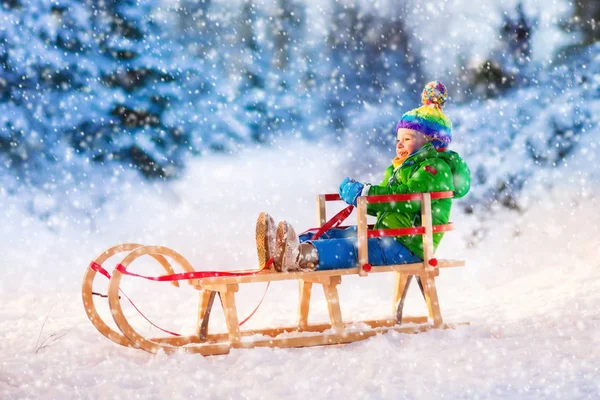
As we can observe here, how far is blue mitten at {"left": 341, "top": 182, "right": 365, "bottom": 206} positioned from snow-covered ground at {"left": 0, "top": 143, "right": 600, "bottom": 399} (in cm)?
88

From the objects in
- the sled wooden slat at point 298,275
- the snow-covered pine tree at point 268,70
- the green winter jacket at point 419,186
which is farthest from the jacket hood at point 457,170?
the snow-covered pine tree at point 268,70

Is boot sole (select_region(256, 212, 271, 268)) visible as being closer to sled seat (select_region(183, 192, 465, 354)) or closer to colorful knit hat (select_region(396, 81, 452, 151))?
sled seat (select_region(183, 192, 465, 354))

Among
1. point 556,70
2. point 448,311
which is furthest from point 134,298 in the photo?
point 556,70

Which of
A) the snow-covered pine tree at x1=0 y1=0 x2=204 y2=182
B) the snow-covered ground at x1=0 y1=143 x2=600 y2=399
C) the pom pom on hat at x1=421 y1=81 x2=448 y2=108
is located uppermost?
the snow-covered pine tree at x1=0 y1=0 x2=204 y2=182

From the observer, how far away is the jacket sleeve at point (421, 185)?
4.52 metres

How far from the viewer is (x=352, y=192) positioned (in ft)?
14.7

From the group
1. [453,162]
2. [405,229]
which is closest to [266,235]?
[405,229]

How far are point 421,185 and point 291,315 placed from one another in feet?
6.66

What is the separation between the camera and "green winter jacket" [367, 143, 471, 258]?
14.9 feet

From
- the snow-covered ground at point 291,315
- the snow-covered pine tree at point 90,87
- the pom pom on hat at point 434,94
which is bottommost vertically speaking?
the snow-covered ground at point 291,315

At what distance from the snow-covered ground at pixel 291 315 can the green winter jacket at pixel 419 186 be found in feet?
2.39

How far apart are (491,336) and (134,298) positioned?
3.75 metres

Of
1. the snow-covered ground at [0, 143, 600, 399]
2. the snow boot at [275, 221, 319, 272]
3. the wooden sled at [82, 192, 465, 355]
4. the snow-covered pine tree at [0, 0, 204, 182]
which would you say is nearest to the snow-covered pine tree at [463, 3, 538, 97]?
the snow-covered ground at [0, 143, 600, 399]

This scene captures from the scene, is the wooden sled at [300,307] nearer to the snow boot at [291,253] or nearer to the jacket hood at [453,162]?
the snow boot at [291,253]
